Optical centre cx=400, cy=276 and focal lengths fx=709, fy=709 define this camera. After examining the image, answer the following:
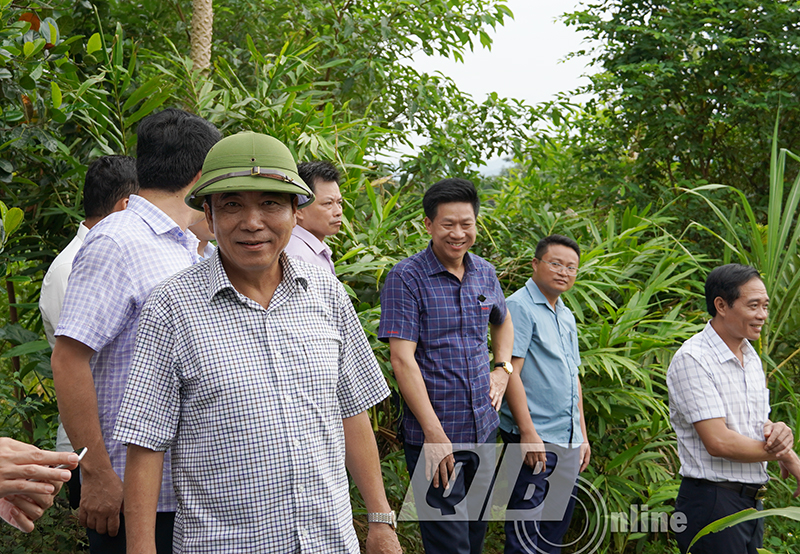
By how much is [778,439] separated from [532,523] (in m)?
1.22

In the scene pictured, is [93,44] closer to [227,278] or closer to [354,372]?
[227,278]

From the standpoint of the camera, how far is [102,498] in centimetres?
183

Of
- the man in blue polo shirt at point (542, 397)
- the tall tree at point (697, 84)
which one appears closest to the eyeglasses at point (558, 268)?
the man in blue polo shirt at point (542, 397)

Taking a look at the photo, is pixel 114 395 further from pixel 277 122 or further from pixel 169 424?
pixel 277 122

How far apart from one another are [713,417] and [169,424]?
6.70 ft

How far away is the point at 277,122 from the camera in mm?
3904

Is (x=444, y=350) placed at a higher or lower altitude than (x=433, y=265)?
lower

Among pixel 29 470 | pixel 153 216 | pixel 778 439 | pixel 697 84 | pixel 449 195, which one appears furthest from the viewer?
pixel 697 84

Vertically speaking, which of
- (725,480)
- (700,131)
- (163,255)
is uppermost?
(700,131)

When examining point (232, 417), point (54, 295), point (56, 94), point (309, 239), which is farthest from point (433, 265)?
point (56, 94)

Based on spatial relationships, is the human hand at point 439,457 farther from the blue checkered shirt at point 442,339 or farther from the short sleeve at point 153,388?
the short sleeve at point 153,388

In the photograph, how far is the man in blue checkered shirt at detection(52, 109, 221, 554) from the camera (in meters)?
1.82

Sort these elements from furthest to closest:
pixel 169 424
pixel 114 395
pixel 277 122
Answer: pixel 277 122 → pixel 114 395 → pixel 169 424

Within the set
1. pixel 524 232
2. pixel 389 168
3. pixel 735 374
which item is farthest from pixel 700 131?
pixel 735 374
